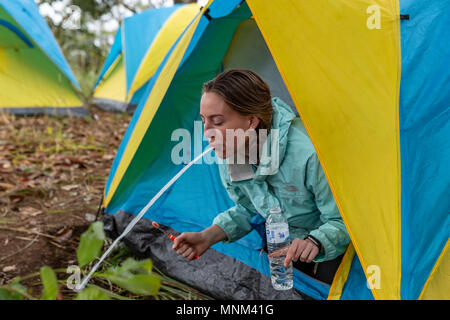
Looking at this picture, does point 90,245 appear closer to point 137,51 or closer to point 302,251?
point 302,251

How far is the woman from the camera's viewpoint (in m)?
1.24

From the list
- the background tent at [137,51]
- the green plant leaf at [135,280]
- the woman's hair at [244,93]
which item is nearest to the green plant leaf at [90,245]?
the green plant leaf at [135,280]

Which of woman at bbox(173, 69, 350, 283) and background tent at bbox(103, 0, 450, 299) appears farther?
woman at bbox(173, 69, 350, 283)

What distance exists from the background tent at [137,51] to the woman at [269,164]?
298 cm

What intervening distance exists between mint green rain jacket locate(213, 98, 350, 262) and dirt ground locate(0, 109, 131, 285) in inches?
35.9

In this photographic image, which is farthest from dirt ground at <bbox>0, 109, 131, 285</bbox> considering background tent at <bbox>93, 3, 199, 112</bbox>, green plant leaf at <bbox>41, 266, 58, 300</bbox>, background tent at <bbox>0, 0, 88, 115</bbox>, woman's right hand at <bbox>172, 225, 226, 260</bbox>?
green plant leaf at <bbox>41, 266, 58, 300</bbox>

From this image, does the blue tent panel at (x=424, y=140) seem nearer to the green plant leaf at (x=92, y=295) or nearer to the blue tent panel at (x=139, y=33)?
the green plant leaf at (x=92, y=295)

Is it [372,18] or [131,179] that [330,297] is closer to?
[372,18]

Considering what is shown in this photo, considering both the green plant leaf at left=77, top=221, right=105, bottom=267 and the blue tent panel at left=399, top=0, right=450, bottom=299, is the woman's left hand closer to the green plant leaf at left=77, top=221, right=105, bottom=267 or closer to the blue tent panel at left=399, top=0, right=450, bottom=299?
the blue tent panel at left=399, top=0, right=450, bottom=299

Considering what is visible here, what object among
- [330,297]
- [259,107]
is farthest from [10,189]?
[330,297]

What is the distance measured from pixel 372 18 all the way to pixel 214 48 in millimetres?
932

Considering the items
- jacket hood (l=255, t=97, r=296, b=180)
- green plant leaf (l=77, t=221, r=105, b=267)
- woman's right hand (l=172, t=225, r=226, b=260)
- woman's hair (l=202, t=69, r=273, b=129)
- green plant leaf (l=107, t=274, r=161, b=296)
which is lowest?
woman's right hand (l=172, t=225, r=226, b=260)

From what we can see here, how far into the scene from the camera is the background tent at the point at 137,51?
13.6 feet

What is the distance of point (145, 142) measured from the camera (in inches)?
74.5
